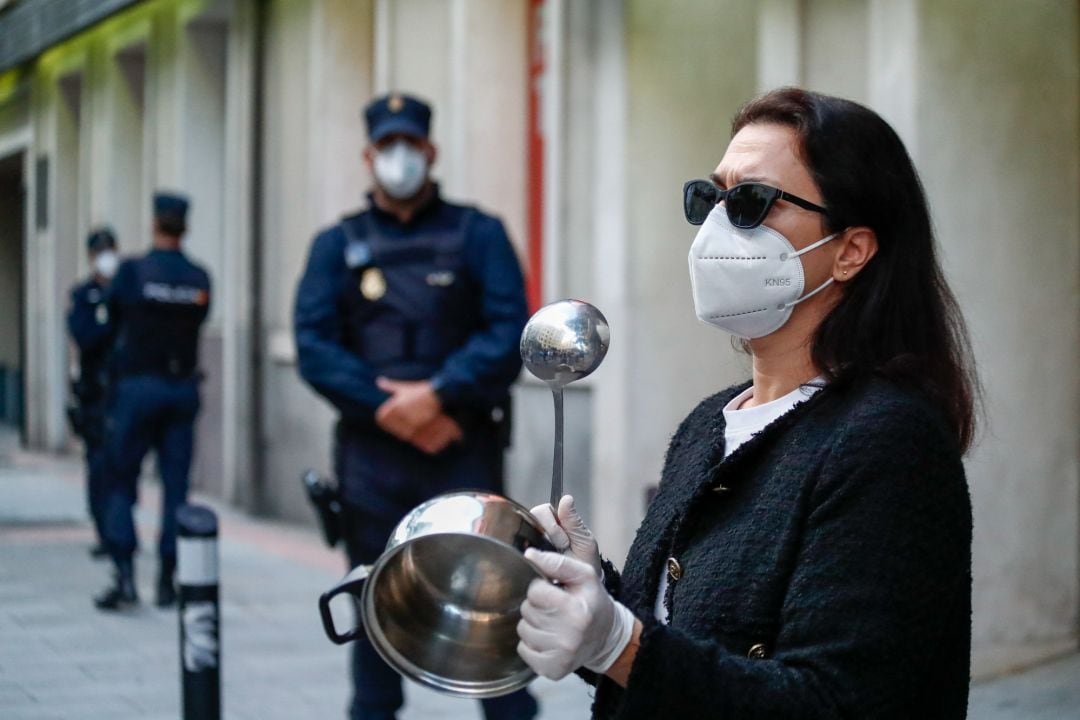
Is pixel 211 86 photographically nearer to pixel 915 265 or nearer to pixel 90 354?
pixel 90 354

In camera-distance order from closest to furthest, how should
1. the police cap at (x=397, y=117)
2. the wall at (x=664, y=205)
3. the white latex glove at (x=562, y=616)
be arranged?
the white latex glove at (x=562, y=616)
the police cap at (x=397, y=117)
the wall at (x=664, y=205)

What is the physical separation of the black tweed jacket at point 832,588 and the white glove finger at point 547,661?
4.9 inches

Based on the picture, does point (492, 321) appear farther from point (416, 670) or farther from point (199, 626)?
point (416, 670)

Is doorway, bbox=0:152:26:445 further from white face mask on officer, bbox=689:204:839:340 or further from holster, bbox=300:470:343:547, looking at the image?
white face mask on officer, bbox=689:204:839:340

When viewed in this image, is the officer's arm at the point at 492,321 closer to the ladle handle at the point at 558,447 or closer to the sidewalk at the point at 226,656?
the sidewalk at the point at 226,656

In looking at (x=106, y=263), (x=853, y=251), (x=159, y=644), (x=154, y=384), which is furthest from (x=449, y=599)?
(x=106, y=263)

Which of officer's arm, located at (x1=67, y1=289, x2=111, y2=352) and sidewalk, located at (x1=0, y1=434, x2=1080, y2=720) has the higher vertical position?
officer's arm, located at (x1=67, y1=289, x2=111, y2=352)

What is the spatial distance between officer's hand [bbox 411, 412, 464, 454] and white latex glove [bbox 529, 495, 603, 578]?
2.48 metres

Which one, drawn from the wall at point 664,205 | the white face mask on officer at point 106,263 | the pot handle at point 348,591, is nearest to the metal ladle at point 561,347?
the pot handle at point 348,591

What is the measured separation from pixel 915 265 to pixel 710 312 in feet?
1.01

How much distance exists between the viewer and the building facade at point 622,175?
20.9 ft

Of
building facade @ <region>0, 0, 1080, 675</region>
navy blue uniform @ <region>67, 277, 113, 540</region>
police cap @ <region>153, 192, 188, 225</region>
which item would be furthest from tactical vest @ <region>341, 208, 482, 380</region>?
navy blue uniform @ <region>67, 277, 113, 540</region>

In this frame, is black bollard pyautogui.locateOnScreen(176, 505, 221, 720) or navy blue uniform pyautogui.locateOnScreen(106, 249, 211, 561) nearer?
black bollard pyautogui.locateOnScreen(176, 505, 221, 720)

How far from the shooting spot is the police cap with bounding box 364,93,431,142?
516 centimetres
